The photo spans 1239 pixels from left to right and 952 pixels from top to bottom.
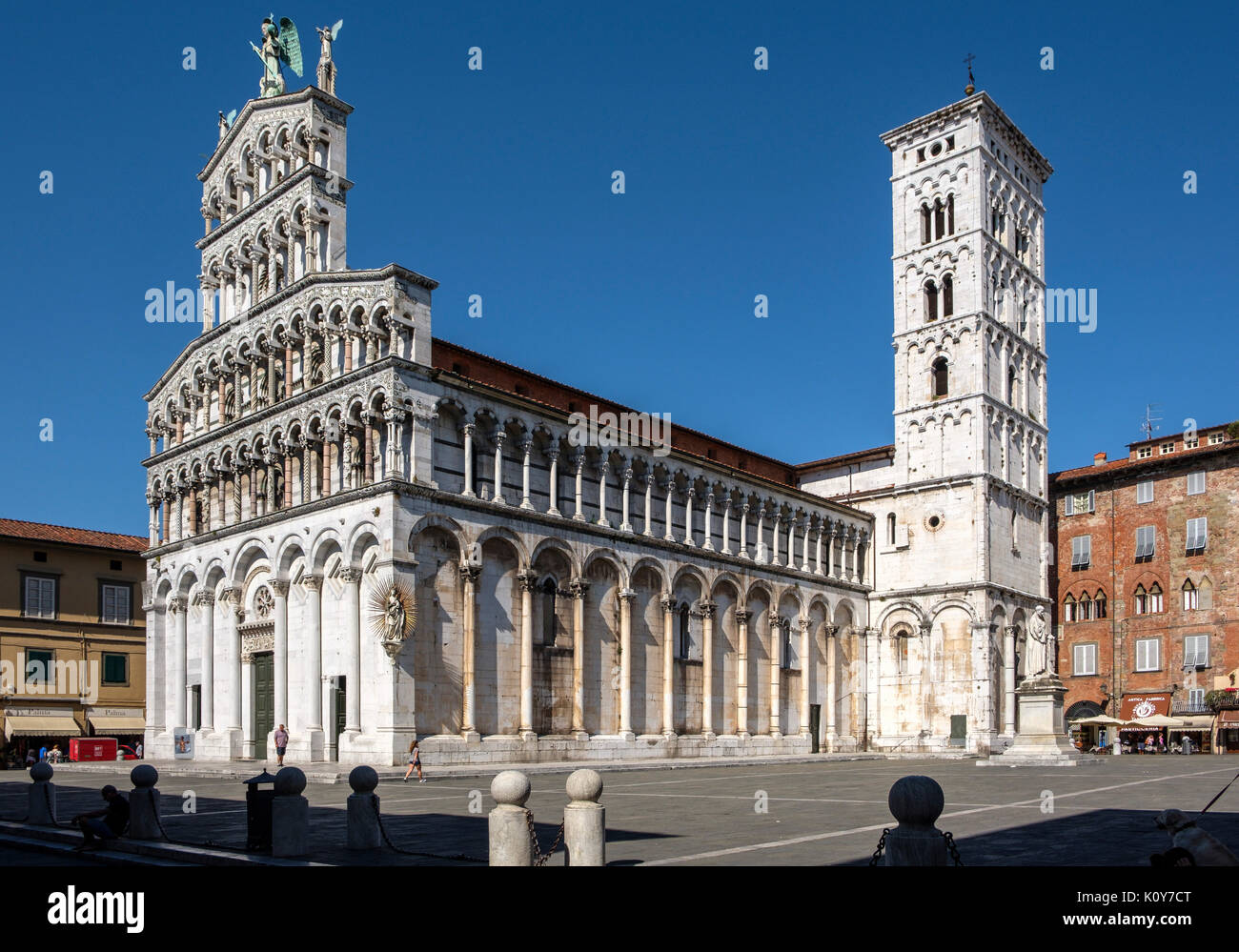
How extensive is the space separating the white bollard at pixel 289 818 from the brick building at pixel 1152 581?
49.4 meters

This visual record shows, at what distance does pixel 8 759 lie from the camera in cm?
4375

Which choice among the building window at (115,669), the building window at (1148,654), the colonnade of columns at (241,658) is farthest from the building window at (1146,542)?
the building window at (115,669)

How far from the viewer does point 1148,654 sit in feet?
182

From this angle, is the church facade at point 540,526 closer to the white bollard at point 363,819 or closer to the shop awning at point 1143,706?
the shop awning at point 1143,706

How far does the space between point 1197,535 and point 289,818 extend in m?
52.2

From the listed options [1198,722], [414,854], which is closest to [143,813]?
[414,854]

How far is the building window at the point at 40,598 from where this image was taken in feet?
153

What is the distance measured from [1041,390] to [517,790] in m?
52.7

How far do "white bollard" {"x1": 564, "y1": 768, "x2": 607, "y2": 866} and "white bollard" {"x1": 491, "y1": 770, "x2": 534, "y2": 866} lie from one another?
0.49 meters

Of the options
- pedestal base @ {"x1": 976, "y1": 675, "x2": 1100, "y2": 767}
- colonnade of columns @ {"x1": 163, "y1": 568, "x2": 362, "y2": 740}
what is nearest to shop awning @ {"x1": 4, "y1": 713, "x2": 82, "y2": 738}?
colonnade of columns @ {"x1": 163, "y1": 568, "x2": 362, "y2": 740}

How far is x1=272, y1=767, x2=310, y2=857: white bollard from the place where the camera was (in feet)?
42.6

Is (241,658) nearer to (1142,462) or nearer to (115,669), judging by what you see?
(115,669)
